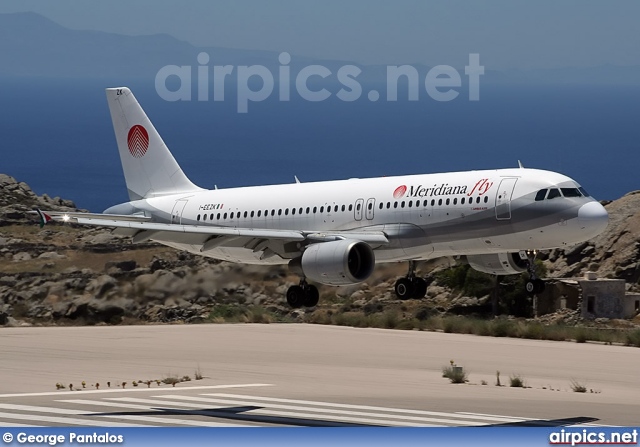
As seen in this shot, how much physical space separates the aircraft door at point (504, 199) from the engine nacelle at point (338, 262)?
16.3 feet

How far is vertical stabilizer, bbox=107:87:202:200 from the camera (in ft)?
205

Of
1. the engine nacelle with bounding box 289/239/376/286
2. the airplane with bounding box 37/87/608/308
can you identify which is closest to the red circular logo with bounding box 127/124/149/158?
the airplane with bounding box 37/87/608/308

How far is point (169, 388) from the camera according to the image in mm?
40031

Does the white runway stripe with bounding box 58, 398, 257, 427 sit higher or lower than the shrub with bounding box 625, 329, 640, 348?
lower

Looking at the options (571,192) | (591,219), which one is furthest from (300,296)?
(591,219)

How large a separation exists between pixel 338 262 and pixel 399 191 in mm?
3573

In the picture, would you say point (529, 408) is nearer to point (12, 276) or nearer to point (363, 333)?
point (363, 333)

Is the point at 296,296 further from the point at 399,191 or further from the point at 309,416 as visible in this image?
the point at 309,416

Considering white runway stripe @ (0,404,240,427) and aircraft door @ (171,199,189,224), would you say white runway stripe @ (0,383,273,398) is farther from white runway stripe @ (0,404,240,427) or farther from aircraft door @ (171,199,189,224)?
aircraft door @ (171,199,189,224)

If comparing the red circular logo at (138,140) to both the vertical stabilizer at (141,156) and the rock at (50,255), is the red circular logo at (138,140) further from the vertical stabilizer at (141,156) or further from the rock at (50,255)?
the rock at (50,255)

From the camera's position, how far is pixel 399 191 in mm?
52031

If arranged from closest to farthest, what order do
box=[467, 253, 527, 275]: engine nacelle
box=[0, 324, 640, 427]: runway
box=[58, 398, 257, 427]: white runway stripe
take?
1. box=[0, 324, 640, 427]: runway
2. box=[58, 398, 257, 427]: white runway stripe
3. box=[467, 253, 527, 275]: engine nacelle

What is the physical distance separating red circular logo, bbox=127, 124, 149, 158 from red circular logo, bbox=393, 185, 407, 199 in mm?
15336

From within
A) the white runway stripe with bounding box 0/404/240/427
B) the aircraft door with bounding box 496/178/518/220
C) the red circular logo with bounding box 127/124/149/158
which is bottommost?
the white runway stripe with bounding box 0/404/240/427
